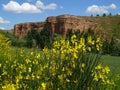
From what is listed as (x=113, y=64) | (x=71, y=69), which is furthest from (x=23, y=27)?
(x=71, y=69)

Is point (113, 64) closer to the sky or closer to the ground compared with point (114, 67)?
closer to the ground

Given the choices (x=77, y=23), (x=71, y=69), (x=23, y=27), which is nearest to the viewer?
(x=71, y=69)

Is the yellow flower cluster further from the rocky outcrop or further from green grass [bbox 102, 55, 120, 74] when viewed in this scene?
the rocky outcrop

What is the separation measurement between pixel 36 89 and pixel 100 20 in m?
129

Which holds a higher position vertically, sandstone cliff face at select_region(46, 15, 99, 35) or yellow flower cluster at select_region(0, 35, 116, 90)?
yellow flower cluster at select_region(0, 35, 116, 90)

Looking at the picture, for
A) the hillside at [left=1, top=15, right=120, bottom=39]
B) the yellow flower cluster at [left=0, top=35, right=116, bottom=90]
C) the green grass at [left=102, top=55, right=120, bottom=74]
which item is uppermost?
the yellow flower cluster at [left=0, top=35, right=116, bottom=90]

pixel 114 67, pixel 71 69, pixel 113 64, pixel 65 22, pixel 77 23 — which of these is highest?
pixel 71 69

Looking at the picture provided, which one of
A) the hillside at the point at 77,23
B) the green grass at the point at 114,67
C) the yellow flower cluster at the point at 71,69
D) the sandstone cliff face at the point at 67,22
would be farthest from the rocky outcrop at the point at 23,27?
the yellow flower cluster at the point at 71,69

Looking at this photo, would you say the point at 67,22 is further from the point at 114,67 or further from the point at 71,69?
the point at 71,69

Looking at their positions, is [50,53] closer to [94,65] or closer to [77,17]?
[94,65]

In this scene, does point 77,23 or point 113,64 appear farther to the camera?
point 77,23

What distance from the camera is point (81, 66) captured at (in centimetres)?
722

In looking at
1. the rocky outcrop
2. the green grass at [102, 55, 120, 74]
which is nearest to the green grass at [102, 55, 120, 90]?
the green grass at [102, 55, 120, 74]

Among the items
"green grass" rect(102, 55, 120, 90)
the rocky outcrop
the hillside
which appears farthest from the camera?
the rocky outcrop
